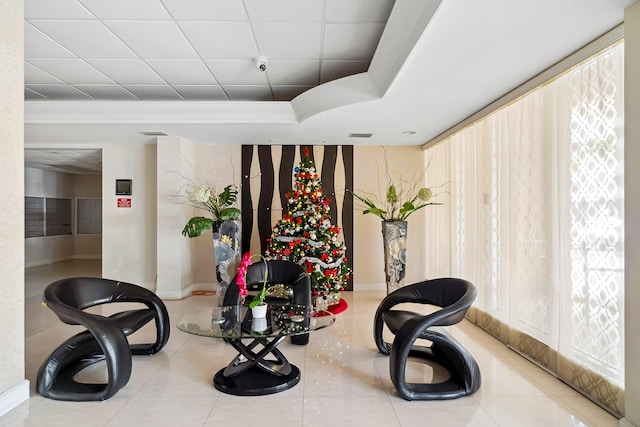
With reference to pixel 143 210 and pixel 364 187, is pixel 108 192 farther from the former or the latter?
pixel 364 187

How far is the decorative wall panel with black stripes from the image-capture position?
6848 millimetres

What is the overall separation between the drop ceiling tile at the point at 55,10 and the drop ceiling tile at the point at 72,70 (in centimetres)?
92

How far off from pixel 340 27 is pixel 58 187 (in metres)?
11.0

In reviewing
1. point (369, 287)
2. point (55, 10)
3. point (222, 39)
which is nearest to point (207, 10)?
point (222, 39)

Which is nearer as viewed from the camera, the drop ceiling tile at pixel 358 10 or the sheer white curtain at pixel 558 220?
the sheer white curtain at pixel 558 220

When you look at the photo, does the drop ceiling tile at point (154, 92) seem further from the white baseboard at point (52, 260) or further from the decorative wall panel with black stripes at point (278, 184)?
the white baseboard at point (52, 260)

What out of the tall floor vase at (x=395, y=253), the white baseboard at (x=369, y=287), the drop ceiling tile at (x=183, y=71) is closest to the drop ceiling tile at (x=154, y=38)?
the drop ceiling tile at (x=183, y=71)

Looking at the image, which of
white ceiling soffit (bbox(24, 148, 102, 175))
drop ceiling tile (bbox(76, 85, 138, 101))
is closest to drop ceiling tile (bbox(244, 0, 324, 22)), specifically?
drop ceiling tile (bbox(76, 85, 138, 101))

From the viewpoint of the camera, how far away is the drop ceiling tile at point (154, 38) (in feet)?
10.8

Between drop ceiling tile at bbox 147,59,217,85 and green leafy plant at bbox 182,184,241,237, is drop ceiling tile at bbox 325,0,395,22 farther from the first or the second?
green leafy plant at bbox 182,184,241,237

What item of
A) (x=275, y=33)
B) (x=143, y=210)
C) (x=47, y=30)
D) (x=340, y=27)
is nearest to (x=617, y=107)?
(x=340, y=27)

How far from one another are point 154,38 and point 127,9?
48 cm

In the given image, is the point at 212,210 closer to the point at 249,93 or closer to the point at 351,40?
the point at 249,93

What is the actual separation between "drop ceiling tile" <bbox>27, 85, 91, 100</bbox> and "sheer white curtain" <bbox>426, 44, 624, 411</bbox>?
5241 millimetres
